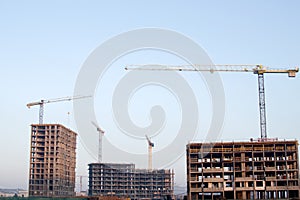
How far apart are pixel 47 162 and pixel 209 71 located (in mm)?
79286

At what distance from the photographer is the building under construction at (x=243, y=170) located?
130875 mm

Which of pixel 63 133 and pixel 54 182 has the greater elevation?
pixel 63 133

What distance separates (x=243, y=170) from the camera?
133375mm

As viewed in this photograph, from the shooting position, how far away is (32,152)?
186750 mm

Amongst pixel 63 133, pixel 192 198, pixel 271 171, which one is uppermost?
pixel 63 133

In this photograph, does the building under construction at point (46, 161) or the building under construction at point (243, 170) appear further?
the building under construction at point (46, 161)

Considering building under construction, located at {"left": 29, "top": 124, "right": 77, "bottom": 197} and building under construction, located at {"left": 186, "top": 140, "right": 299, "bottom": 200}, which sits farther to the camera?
building under construction, located at {"left": 29, "top": 124, "right": 77, "bottom": 197}

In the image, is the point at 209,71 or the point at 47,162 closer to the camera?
the point at 209,71

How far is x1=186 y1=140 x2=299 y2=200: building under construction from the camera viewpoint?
429 ft

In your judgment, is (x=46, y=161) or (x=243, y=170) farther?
(x=46, y=161)

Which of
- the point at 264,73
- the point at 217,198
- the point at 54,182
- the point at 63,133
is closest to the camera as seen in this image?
the point at 217,198

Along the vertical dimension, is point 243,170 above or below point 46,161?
below

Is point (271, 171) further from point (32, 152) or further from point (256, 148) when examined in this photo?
point (32, 152)

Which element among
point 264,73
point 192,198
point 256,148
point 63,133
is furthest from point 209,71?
point 63,133
